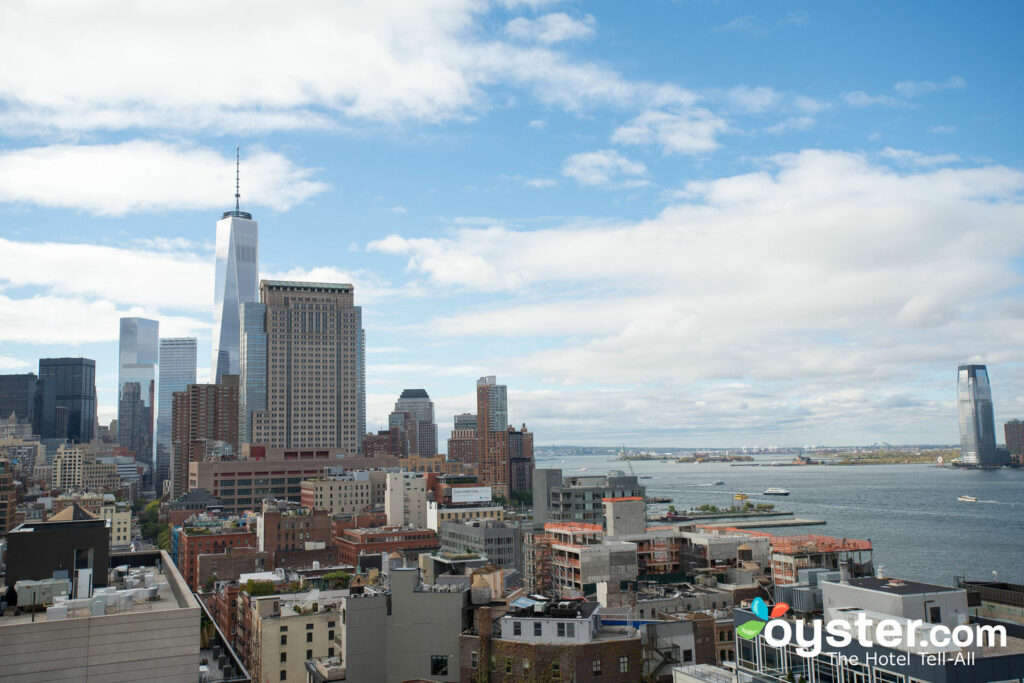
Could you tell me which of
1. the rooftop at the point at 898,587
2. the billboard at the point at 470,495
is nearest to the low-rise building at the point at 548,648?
the rooftop at the point at 898,587

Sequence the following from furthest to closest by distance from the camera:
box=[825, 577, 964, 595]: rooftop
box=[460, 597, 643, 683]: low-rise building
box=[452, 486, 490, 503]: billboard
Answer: box=[452, 486, 490, 503]: billboard < box=[460, 597, 643, 683]: low-rise building < box=[825, 577, 964, 595]: rooftop

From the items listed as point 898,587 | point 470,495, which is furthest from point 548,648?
point 470,495

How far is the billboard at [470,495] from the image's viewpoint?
15312 centimetres

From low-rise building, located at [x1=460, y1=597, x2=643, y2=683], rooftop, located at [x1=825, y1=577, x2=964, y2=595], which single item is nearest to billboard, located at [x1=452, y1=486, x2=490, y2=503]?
low-rise building, located at [x1=460, y1=597, x2=643, y2=683]

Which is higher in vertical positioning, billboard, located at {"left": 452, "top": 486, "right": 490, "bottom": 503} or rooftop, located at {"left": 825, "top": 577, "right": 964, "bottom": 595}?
rooftop, located at {"left": 825, "top": 577, "right": 964, "bottom": 595}

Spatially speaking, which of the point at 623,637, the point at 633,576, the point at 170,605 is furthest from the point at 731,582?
the point at 170,605

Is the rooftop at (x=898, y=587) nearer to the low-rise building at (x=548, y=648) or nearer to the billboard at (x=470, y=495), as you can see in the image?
the low-rise building at (x=548, y=648)

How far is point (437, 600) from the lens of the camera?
4194 cm

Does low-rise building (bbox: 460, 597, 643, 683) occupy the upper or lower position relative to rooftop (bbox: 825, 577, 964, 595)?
lower

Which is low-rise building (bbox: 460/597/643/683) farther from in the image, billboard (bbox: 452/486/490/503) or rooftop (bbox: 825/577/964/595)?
billboard (bbox: 452/486/490/503)

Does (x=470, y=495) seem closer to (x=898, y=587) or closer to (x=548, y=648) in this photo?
(x=548, y=648)

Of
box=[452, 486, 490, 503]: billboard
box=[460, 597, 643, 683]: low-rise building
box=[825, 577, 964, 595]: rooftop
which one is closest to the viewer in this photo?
box=[825, 577, 964, 595]: rooftop

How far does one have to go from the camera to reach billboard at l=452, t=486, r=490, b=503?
502ft

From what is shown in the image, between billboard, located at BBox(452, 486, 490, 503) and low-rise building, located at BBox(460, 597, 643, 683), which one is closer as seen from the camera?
low-rise building, located at BBox(460, 597, 643, 683)
